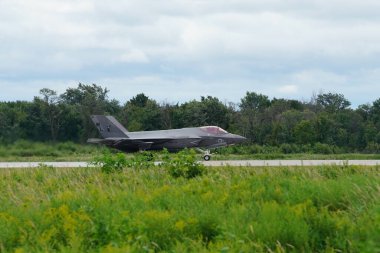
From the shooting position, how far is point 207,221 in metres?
6.13

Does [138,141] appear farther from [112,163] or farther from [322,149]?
[112,163]

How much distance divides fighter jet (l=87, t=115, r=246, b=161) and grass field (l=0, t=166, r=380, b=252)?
2441 cm

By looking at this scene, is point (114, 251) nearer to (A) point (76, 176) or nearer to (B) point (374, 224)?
(B) point (374, 224)

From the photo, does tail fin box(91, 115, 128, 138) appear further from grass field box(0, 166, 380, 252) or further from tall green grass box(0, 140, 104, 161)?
grass field box(0, 166, 380, 252)

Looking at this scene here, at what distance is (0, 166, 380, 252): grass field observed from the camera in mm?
5398

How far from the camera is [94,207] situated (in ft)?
22.9

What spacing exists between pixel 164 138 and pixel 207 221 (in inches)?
1099

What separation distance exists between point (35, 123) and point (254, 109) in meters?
28.8

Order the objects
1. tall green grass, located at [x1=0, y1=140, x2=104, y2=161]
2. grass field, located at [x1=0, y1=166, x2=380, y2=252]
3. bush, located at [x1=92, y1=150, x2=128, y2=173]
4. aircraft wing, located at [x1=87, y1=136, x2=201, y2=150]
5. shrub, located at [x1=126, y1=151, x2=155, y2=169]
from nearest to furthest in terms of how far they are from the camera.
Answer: grass field, located at [x1=0, y1=166, x2=380, y2=252]
bush, located at [x1=92, y1=150, x2=128, y2=173]
shrub, located at [x1=126, y1=151, x2=155, y2=169]
tall green grass, located at [x1=0, y1=140, x2=104, y2=161]
aircraft wing, located at [x1=87, y1=136, x2=201, y2=150]

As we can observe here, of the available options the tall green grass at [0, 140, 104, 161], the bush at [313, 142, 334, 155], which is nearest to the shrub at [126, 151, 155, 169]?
the tall green grass at [0, 140, 104, 161]

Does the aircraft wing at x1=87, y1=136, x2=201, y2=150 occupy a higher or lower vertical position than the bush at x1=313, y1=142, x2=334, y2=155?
higher

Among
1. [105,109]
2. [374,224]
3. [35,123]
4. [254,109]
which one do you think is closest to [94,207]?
[374,224]

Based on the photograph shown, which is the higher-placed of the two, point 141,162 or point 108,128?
point 108,128

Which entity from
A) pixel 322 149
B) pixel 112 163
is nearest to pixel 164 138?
pixel 322 149
